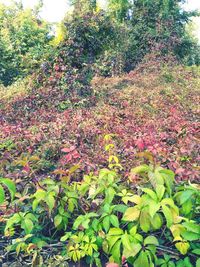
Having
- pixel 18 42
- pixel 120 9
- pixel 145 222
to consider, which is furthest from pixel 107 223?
pixel 120 9

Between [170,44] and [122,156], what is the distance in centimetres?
961

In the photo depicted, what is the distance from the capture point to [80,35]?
288 inches

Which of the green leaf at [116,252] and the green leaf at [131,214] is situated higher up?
the green leaf at [131,214]

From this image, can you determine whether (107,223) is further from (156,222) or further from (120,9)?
(120,9)

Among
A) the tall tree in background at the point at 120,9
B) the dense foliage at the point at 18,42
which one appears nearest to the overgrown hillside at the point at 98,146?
the dense foliage at the point at 18,42

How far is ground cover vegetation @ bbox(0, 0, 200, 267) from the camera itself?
6.02 feet

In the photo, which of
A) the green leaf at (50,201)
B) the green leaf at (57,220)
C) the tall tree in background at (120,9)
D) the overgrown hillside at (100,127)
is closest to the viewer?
the green leaf at (50,201)

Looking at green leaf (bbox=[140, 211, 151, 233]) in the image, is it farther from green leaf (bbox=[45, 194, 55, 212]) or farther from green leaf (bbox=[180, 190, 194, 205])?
green leaf (bbox=[45, 194, 55, 212])

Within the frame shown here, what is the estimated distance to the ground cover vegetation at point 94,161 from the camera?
1.83m

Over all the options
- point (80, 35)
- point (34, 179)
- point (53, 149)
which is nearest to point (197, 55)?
point (80, 35)

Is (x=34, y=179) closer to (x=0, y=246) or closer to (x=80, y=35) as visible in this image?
(x=0, y=246)

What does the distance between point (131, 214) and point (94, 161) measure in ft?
3.87

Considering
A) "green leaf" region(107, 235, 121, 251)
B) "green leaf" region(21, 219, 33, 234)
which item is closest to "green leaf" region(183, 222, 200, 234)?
"green leaf" region(107, 235, 121, 251)

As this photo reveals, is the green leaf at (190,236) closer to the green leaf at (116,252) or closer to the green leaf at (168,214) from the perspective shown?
the green leaf at (168,214)
